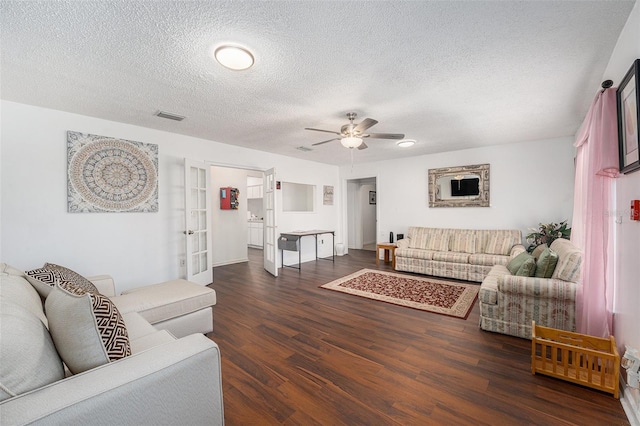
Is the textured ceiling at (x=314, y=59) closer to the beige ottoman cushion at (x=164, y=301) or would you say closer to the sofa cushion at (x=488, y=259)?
the beige ottoman cushion at (x=164, y=301)

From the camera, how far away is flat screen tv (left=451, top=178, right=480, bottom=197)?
517cm

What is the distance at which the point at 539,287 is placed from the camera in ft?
8.08

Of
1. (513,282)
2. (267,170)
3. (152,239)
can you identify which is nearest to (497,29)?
(513,282)

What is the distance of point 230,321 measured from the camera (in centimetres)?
295

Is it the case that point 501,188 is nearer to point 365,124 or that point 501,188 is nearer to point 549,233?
point 549,233

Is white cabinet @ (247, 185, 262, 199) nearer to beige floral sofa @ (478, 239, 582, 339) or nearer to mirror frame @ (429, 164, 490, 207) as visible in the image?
mirror frame @ (429, 164, 490, 207)

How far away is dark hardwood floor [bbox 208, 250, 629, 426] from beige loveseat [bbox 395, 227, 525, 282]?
1.76 metres

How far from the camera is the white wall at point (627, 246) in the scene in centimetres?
154

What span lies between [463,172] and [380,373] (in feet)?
14.9

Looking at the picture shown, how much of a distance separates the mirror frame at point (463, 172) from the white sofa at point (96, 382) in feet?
17.5

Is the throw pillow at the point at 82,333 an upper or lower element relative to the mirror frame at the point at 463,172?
lower

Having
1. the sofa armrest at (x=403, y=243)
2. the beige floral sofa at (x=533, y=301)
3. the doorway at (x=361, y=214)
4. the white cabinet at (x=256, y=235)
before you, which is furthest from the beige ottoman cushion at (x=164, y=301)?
the doorway at (x=361, y=214)

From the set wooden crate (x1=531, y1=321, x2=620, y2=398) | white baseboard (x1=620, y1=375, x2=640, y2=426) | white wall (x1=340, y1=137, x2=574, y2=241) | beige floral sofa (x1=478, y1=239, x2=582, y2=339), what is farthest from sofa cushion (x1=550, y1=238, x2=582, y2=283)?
white wall (x1=340, y1=137, x2=574, y2=241)

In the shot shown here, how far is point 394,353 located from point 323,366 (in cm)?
64
